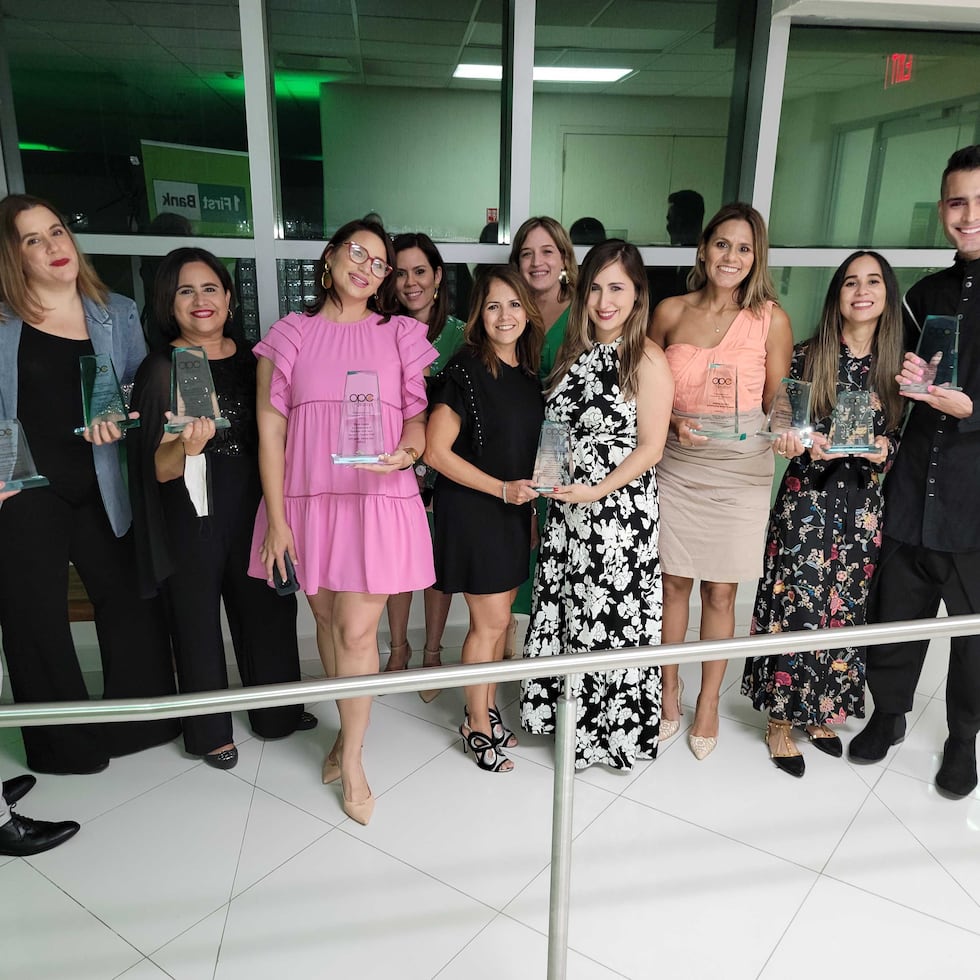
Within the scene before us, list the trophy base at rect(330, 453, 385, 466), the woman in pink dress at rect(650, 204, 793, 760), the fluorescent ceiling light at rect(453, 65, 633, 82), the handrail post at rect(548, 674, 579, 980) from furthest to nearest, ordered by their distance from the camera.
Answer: the fluorescent ceiling light at rect(453, 65, 633, 82)
the woman in pink dress at rect(650, 204, 793, 760)
the trophy base at rect(330, 453, 385, 466)
the handrail post at rect(548, 674, 579, 980)

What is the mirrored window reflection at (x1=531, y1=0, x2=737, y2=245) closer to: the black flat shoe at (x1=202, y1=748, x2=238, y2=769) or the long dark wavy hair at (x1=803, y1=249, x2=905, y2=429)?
the long dark wavy hair at (x1=803, y1=249, x2=905, y2=429)

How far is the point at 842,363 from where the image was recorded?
7.67ft

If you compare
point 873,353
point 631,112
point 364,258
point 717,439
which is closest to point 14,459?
point 364,258

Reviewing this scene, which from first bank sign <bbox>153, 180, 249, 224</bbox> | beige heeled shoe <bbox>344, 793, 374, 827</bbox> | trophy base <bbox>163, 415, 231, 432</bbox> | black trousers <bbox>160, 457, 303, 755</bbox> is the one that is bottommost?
beige heeled shoe <bbox>344, 793, 374, 827</bbox>

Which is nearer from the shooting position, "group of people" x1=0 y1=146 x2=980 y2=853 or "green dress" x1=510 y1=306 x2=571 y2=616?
"group of people" x1=0 y1=146 x2=980 y2=853

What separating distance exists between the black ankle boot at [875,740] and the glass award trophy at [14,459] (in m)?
2.60

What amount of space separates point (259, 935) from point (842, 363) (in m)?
2.21

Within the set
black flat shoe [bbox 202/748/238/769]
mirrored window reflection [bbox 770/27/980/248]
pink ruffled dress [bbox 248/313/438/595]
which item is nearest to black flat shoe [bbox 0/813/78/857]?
black flat shoe [bbox 202/748/238/769]

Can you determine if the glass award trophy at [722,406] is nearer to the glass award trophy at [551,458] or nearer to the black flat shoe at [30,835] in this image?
the glass award trophy at [551,458]

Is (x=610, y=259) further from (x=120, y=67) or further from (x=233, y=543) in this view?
(x=120, y=67)

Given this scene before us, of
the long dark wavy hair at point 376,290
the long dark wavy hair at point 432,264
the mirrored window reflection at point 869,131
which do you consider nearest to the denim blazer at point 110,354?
the long dark wavy hair at point 376,290

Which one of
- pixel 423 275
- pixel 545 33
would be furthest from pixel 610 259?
pixel 545 33

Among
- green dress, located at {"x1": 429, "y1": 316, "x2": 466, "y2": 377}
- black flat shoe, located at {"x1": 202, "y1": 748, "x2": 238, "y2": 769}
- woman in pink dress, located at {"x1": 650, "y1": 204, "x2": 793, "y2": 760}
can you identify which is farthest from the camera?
green dress, located at {"x1": 429, "y1": 316, "x2": 466, "y2": 377}

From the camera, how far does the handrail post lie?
1.36m
